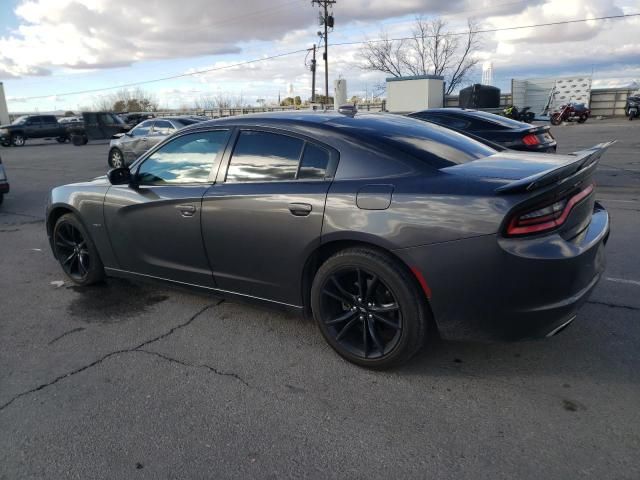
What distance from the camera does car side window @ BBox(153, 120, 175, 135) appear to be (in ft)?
50.2

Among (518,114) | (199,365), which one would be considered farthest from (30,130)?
(199,365)

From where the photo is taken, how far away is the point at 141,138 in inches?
607

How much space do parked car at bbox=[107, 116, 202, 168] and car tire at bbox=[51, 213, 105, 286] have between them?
10.5m

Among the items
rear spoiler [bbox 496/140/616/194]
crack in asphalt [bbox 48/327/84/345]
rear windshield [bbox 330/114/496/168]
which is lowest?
crack in asphalt [bbox 48/327/84/345]

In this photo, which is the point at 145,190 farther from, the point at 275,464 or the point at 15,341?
the point at 275,464

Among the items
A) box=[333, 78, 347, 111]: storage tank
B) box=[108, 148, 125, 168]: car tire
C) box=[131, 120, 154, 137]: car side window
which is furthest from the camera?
box=[333, 78, 347, 111]: storage tank

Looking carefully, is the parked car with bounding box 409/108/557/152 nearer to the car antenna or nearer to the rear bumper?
the car antenna

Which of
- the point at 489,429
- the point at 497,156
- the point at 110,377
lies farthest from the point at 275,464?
the point at 497,156

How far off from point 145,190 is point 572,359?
3326 millimetres

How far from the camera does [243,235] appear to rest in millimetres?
3539

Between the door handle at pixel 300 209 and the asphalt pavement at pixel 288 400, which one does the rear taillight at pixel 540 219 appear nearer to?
the asphalt pavement at pixel 288 400

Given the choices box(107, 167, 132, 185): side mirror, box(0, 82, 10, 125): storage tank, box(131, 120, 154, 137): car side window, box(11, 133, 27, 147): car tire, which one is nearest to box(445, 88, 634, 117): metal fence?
box(131, 120, 154, 137): car side window

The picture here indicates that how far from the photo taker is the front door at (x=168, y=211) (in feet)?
12.6

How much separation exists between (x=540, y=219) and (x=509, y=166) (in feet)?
2.12
